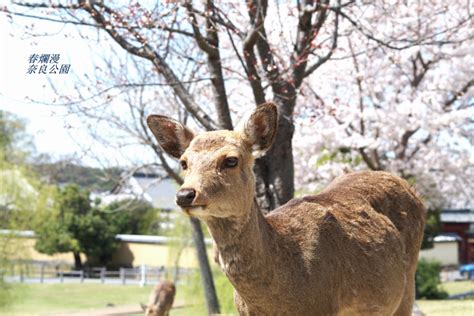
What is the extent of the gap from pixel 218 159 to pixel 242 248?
0.50 meters

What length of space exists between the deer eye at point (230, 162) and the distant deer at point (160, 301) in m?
11.5

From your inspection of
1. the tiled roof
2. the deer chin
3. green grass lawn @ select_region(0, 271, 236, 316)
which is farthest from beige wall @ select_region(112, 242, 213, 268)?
the deer chin

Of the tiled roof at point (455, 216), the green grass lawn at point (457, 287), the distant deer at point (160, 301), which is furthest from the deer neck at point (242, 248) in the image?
the tiled roof at point (455, 216)

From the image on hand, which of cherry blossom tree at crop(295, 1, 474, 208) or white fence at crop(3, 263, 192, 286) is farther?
white fence at crop(3, 263, 192, 286)

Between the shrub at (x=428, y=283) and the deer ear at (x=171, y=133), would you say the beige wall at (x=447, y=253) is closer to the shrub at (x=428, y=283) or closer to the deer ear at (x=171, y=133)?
the shrub at (x=428, y=283)

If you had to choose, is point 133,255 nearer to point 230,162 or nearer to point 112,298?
point 112,298

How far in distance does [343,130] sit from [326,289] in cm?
1181

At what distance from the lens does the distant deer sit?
14.4m

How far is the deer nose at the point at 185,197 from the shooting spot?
3.15 metres

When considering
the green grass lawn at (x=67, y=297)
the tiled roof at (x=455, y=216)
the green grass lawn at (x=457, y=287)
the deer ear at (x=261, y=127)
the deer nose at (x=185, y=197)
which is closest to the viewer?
the deer nose at (x=185, y=197)

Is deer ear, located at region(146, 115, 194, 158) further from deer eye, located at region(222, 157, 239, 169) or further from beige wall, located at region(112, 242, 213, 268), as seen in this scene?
beige wall, located at region(112, 242, 213, 268)

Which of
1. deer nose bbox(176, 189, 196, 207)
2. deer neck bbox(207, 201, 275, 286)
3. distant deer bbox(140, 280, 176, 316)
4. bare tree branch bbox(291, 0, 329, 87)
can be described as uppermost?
bare tree branch bbox(291, 0, 329, 87)

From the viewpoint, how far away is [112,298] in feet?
81.5

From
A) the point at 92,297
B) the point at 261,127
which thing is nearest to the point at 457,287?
the point at 92,297
